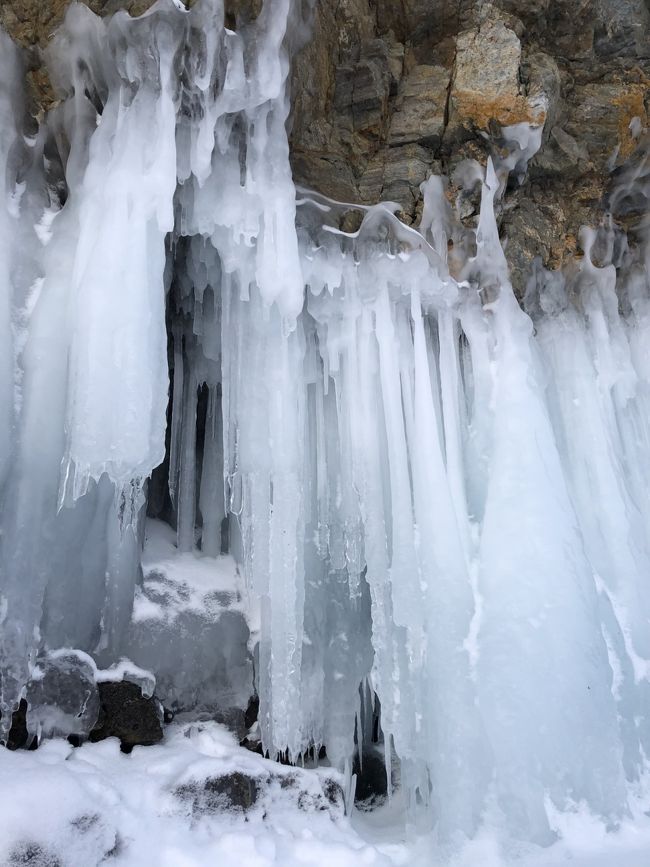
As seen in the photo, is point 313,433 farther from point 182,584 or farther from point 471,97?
point 471,97

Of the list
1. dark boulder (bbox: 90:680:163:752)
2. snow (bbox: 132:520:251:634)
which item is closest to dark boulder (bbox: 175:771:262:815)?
dark boulder (bbox: 90:680:163:752)

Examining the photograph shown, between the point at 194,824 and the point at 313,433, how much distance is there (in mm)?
3275

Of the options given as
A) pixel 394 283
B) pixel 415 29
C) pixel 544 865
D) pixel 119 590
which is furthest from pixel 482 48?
pixel 544 865

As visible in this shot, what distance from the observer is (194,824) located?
4.39m

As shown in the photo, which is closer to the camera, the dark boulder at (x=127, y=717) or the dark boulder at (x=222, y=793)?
the dark boulder at (x=222, y=793)

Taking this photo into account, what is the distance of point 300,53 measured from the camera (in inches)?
217

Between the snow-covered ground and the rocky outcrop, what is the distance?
4952 mm

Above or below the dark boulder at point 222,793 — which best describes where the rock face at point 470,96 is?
above

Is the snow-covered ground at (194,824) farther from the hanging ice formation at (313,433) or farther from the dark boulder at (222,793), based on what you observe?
the hanging ice formation at (313,433)

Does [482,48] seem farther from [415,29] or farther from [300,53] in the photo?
[300,53]

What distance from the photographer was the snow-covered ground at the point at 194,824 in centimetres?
387

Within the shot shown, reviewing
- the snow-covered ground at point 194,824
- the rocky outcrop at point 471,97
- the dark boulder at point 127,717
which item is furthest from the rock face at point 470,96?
the snow-covered ground at point 194,824

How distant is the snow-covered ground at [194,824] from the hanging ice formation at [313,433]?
23 centimetres

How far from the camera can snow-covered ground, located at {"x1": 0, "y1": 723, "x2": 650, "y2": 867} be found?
387 centimetres
